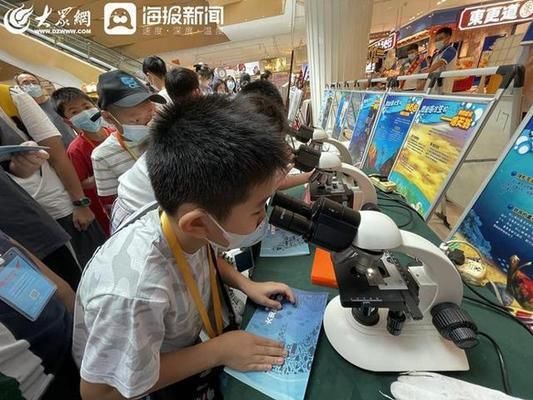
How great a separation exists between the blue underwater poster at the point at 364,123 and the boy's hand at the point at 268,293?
1309mm

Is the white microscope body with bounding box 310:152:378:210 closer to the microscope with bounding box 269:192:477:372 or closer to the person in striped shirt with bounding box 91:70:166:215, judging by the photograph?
the microscope with bounding box 269:192:477:372

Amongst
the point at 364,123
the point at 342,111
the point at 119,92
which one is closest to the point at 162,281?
the point at 119,92

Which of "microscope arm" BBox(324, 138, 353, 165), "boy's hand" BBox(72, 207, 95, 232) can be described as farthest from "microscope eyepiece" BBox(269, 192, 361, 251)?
"boy's hand" BBox(72, 207, 95, 232)

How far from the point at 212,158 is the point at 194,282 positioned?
29cm

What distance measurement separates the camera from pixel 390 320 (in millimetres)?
584

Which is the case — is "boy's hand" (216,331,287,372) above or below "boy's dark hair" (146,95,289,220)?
below

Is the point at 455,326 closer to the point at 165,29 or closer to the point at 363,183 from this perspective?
the point at 363,183

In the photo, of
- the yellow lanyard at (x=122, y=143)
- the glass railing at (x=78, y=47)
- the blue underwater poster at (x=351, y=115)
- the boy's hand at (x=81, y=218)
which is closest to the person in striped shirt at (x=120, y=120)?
the yellow lanyard at (x=122, y=143)

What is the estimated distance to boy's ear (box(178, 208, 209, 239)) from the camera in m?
0.53

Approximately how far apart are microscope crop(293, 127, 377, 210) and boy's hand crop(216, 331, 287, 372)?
55cm

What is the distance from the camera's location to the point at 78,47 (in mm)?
8242

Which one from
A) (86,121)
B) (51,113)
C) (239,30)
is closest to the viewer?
(86,121)

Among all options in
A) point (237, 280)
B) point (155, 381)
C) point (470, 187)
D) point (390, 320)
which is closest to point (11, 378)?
point (155, 381)

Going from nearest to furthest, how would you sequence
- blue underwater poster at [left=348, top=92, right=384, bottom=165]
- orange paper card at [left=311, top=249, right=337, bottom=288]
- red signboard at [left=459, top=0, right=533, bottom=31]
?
1. orange paper card at [left=311, top=249, right=337, bottom=288]
2. blue underwater poster at [left=348, top=92, right=384, bottom=165]
3. red signboard at [left=459, top=0, right=533, bottom=31]
